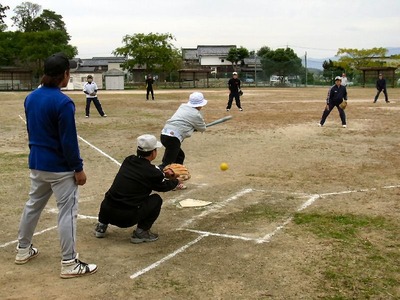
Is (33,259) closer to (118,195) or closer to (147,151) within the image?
(118,195)

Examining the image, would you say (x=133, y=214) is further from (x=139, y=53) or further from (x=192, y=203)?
(x=139, y=53)

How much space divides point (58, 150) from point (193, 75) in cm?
5683

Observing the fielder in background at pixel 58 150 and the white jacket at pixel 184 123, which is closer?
the fielder in background at pixel 58 150

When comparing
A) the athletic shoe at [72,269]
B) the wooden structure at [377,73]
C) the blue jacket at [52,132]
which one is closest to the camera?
the blue jacket at [52,132]

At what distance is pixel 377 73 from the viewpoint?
56.0 meters

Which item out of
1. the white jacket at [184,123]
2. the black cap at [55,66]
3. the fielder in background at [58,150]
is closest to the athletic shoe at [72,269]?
the fielder in background at [58,150]

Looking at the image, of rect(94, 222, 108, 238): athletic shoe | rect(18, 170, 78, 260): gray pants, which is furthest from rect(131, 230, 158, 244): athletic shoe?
rect(18, 170, 78, 260): gray pants

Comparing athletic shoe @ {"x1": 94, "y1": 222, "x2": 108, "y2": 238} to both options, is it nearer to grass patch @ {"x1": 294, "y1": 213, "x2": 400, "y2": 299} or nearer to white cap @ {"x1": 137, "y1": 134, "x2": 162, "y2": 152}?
white cap @ {"x1": 137, "y1": 134, "x2": 162, "y2": 152}

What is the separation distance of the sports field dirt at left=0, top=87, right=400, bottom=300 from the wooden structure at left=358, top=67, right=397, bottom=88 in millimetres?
47063

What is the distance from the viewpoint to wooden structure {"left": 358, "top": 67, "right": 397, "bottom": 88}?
5412cm

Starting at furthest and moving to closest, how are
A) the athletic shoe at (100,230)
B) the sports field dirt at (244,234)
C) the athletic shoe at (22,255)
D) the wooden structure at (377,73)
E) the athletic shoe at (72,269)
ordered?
the wooden structure at (377,73) < the athletic shoe at (100,230) < the athletic shoe at (22,255) < the athletic shoe at (72,269) < the sports field dirt at (244,234)

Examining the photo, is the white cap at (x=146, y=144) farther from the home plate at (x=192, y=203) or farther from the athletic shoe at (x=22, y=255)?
the home plate at (x=192, y=203)

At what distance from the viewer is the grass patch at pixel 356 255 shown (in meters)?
4.03

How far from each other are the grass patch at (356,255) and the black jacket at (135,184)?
74.6 inches
